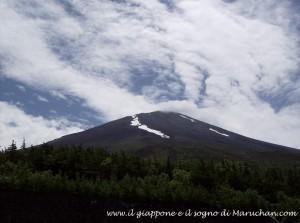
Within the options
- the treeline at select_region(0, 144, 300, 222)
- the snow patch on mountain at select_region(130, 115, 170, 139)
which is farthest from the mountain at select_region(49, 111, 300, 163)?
the treeline at select_region(0, 144, 300, 222)

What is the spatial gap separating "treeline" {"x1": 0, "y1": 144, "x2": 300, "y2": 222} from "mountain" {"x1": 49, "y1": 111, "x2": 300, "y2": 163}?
61.1 m

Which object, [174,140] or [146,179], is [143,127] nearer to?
[174,140]

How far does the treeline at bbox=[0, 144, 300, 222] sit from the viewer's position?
53.7 feet

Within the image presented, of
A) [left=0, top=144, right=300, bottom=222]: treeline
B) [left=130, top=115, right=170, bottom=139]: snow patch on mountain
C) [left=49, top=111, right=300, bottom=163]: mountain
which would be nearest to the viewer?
[left=0, top=144, right=300, bottom=222]: treeline

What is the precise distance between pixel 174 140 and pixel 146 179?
322ft

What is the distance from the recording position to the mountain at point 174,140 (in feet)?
317

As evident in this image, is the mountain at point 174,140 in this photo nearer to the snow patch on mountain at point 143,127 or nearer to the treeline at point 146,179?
the snow patch on mountain at point 143,127

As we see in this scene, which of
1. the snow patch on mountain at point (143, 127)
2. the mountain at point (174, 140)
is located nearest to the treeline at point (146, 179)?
the mountain at point (174, 140)

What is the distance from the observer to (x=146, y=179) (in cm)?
1858

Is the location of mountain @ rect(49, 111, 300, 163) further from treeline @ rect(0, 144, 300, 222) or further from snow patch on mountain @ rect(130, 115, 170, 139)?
treeline @ rect(0, 144, 300, 222)

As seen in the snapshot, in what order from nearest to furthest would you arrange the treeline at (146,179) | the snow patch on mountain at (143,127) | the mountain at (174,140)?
the treeline at (146,179), the mountain at (174,140), the snow patch on mountain at (143,127)

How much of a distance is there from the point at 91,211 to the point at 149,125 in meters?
136

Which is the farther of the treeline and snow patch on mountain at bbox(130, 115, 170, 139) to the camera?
snow patch on mountain at bbox(130, 115, 170, 139)

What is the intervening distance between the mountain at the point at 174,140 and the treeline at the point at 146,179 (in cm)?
6110
